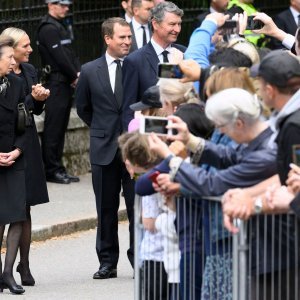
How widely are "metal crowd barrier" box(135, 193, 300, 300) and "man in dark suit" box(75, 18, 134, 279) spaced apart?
136 inches

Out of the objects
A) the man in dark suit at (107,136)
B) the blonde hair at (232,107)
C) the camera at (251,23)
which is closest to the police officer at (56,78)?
the man in dark suit at (107,136)

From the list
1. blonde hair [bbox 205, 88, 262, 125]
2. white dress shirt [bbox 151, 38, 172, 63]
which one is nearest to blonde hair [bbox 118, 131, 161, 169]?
blonde hair [bbox 205, 88, 262, 125]

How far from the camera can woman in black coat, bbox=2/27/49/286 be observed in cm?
1045

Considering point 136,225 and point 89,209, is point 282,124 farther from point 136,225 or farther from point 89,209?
point 89,209

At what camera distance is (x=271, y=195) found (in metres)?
6.15

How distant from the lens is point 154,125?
22.2ft

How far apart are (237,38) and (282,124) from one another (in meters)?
1.54

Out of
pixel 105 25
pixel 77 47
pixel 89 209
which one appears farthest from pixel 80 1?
pixel 105 25

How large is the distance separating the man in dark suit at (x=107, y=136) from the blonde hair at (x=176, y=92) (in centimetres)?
344

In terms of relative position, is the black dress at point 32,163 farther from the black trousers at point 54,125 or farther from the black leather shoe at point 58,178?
the black leather shoe at point 58,178

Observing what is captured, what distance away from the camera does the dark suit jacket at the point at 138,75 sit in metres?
10.6

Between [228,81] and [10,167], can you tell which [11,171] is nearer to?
[10,167]

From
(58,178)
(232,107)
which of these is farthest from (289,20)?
(232,107)

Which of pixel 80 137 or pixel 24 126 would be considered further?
pixel 80 137
